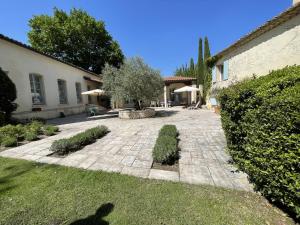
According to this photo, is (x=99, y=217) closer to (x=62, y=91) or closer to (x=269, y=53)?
(x=269, y=53)

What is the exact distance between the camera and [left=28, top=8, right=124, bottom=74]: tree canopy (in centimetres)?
2117

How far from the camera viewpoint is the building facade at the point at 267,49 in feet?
20.8

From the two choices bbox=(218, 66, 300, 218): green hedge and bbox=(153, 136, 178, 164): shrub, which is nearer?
bbox=(218, 66, 300, 218): green hedge

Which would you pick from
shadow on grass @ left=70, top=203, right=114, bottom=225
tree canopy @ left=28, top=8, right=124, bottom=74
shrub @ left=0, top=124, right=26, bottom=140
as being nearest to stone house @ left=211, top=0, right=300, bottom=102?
shadow on grass @ left=70, top=203, right=114, bottom=225

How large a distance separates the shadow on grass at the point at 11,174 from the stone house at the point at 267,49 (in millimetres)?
6479

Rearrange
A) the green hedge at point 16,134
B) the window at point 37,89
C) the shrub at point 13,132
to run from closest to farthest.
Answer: the green hedge at point 16,134, the shrub at point 13,132, the window at point 37,89

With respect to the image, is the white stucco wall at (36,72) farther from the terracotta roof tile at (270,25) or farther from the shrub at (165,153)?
the terracotta roof tile at (270,25)

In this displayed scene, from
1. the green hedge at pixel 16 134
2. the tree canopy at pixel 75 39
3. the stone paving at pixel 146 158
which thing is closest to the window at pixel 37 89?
the green hedge at pixel 16 134

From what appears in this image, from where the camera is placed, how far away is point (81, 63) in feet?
77.4

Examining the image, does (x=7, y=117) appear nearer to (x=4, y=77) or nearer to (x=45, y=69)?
(x=4, y=77)

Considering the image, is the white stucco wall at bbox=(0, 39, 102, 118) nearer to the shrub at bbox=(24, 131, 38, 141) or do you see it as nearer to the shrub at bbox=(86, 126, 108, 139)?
the shrub at bbox=(24, 131, 38, 141)

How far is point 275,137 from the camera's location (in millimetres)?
1908

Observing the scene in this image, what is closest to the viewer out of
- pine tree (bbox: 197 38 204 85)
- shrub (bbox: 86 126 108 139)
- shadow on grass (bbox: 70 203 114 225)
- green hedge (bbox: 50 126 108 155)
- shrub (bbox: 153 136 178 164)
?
shadow on grass (bbox: 70 203 114 225)

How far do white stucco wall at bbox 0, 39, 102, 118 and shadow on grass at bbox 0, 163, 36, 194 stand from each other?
26.2 ft
